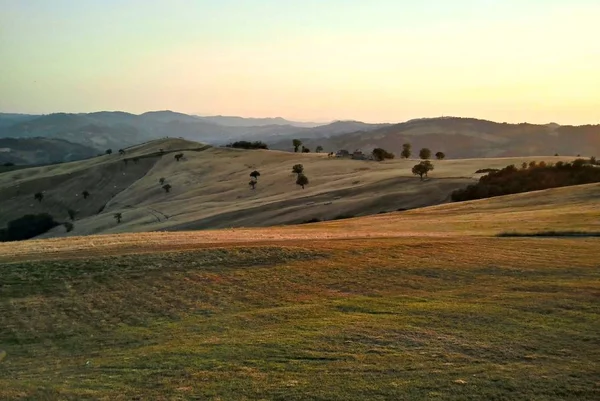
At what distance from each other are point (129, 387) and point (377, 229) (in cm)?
3417

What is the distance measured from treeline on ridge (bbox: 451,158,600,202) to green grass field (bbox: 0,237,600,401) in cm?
5121

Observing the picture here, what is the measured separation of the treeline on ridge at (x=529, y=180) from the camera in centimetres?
8238

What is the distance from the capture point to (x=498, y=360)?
15.5 metres

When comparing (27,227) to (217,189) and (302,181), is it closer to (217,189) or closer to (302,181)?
(217,189)

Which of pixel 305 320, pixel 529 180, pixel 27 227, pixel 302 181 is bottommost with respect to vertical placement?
pixel 27 227

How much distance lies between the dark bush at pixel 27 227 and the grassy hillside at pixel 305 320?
103758mm

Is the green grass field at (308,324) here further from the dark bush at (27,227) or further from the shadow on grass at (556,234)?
the dark bush at (27,227)

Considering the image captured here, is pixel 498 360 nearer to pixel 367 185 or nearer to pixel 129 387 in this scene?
pixel 129 387

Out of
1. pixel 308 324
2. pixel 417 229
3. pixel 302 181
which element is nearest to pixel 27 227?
pixel 302 181

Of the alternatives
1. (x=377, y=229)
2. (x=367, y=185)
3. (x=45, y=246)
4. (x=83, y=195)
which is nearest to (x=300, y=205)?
(x=367, y=185)

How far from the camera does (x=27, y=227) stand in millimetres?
130875

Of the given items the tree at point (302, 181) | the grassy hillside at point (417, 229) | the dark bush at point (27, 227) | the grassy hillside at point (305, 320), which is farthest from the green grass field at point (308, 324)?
the dark bush at point (27, 227)

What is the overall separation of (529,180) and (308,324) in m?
75.5

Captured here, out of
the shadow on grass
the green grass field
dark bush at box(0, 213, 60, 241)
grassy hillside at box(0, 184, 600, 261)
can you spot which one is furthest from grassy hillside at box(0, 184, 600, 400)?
dark bush at box(0, 213, 60, 241)
